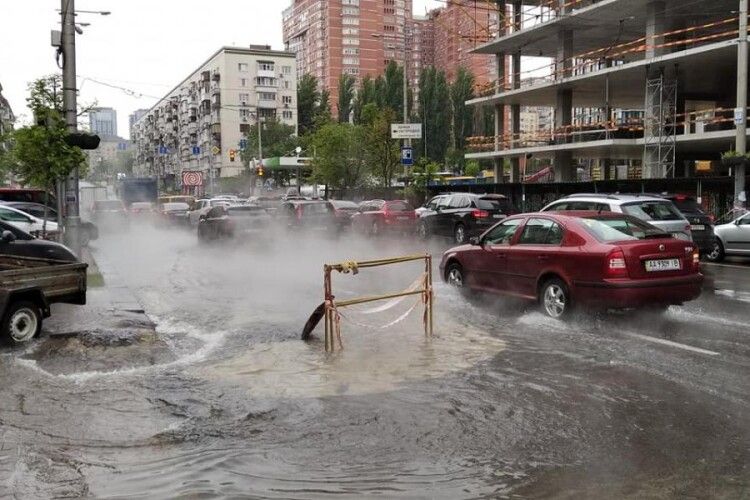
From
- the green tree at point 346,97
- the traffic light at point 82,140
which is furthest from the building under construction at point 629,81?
the green tree at point 346,97

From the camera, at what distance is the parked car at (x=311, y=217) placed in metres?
25.7

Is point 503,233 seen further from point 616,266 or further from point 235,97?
point 235,97

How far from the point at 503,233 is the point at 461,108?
8317cm

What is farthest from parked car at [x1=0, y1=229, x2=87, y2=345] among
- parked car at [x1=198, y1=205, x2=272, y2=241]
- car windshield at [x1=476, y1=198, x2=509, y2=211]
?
car windshield at [x1=476, y1=198, x2=509, y2=211]

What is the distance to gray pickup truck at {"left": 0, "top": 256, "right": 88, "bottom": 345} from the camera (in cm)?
827

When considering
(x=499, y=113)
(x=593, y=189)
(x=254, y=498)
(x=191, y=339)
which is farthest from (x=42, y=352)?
(x=499, y=113)

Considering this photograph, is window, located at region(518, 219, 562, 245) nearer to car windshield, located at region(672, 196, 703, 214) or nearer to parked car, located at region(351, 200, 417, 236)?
car windshield, located at region(672, 196, 703, 214)

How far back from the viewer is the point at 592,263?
28.8ft

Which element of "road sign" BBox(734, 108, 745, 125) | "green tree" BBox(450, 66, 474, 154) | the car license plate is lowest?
the car license plate

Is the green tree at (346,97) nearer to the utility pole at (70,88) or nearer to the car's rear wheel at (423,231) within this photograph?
the car's rear wheel at (423,231)

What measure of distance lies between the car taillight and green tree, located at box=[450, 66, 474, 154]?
270 feet

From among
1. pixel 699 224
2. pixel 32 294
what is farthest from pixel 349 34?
pixel 32 294

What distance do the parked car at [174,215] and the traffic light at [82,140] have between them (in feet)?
64.7

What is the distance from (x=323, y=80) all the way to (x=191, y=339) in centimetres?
12455
